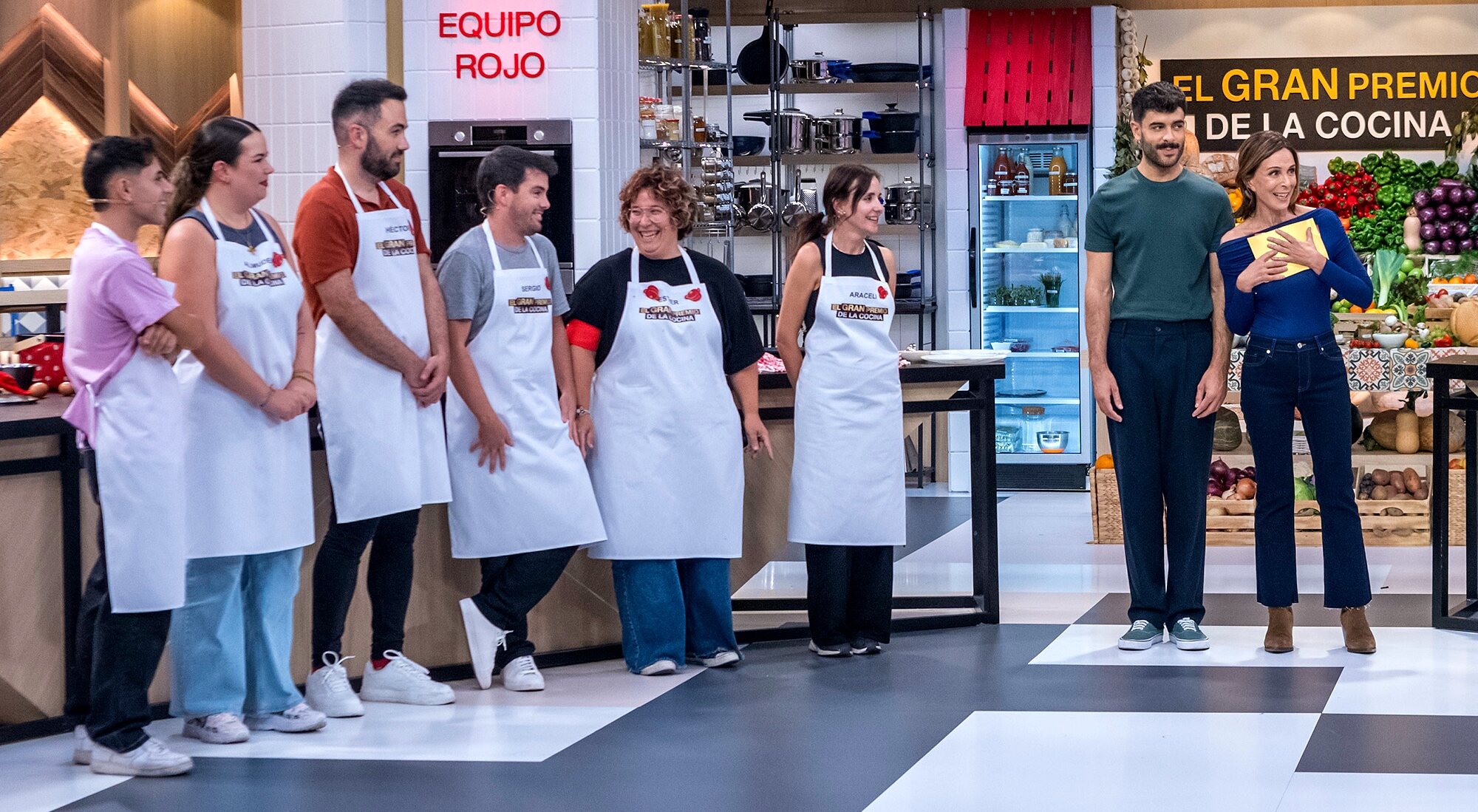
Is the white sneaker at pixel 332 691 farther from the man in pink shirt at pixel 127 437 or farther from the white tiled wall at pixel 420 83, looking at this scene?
the white tiled wall at pixel 420 83

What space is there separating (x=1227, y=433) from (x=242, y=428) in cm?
514

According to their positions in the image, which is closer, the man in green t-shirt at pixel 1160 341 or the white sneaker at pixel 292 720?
the white sneaker at pixel 292 720

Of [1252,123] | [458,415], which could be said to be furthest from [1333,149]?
[458,415]

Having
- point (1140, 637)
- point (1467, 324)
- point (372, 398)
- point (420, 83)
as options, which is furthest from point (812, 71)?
point (372, 398)

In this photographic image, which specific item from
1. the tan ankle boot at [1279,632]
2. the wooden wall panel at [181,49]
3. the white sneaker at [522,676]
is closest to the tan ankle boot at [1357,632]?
the tan ankle boot at [1279,632]

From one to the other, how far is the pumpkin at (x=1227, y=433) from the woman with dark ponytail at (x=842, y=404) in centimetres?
318

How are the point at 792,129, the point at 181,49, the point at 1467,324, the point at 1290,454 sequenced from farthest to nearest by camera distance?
1. the point at 792,129
2. the point at 181,49
3. the point at 1467,324
4. the point at 1290,454

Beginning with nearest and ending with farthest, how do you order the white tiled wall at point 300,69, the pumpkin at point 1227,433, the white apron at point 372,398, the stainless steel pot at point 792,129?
the white apron at point 372,398 → the white tiled wall at point 300,69 → the pumpkin at point 1227,433 → the stainless steel pot at point 792,129

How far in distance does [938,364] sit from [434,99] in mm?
2595

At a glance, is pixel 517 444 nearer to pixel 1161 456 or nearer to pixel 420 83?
pixel 1161 456

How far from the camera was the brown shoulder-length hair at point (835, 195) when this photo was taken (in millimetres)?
5059

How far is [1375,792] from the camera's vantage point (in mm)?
3508

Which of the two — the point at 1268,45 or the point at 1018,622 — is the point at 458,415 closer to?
the point at 1018,622

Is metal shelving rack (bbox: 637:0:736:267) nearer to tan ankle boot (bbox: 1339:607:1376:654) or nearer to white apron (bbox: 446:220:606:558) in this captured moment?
white apron (bbox: 446:220:606:558)
